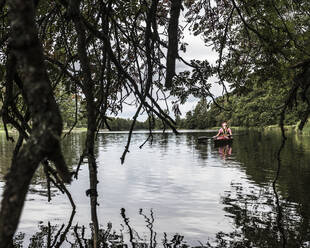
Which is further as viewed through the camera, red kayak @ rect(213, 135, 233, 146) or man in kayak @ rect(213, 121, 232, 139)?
man in kayak @ rect(213, 121, 232, 139)

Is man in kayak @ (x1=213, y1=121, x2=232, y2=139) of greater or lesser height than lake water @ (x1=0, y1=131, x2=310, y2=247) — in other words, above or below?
above

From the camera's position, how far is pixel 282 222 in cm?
945

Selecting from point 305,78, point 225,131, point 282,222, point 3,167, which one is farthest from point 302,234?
point 225,131

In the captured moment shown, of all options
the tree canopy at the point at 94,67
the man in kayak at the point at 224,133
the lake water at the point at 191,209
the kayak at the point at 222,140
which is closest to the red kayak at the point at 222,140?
the kayak at the point at 222,140

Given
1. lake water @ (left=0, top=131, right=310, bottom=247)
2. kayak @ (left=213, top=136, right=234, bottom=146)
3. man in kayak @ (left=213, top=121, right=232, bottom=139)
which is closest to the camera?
lake water @ (left=0, top=131, right=310, bottom=247)

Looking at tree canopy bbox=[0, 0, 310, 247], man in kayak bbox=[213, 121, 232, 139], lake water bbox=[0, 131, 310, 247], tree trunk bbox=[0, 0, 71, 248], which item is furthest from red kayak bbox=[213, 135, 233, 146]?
tree trunk bbox=[0, 0, 71, 248]

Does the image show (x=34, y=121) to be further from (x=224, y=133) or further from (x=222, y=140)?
(x=224, y=133)

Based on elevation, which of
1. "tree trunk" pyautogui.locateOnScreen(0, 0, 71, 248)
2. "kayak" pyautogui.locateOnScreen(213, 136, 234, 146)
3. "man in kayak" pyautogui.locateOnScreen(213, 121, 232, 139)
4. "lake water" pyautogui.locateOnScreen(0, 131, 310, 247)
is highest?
"tree trunk" pyautogui.locateOnScreen(0, 0, 71, 248)

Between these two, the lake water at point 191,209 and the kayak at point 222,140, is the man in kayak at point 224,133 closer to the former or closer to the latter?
the kayak at point 222,140

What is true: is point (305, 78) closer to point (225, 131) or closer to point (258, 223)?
point (258, 223)

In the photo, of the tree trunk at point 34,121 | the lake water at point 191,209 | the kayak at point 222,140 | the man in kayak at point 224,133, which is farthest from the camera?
the man in kayak at point 224,133

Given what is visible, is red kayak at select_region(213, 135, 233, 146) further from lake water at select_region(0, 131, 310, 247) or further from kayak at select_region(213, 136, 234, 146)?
lake water at select_region(0, 131, 310, 247)

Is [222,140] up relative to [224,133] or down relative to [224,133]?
down

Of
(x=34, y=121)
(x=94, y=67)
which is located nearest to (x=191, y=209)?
(x=94, y=67)
